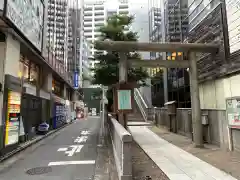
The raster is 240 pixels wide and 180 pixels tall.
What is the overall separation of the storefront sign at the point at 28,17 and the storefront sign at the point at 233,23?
29.9 feet

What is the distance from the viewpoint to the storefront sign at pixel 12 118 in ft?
29.5

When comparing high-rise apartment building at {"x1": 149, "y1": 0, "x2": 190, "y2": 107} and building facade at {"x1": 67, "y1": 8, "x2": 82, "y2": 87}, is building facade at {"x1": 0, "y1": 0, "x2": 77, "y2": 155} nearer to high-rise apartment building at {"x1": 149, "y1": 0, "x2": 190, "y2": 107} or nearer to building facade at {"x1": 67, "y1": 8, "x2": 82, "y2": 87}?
high-rise apartment building at {"x1": 149, "y1": 0, "x2": 190, "y2": 107}

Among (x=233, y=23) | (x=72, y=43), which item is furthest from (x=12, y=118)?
(x=72, y=43)

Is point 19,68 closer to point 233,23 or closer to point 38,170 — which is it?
point 38,170

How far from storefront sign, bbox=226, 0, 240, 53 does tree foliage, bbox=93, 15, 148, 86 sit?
21.9 ft

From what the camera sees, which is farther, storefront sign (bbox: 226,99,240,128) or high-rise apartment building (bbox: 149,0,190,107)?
high-rise apartment building (bbox: 149,0,190,107)

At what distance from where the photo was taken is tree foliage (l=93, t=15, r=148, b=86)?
1373 centimetres

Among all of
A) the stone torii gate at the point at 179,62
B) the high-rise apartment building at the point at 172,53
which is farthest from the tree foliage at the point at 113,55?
the stone torii gate at the point at 179,62

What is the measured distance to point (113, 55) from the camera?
14.2 m

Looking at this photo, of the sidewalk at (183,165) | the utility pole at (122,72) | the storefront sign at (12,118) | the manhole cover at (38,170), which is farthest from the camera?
the utility pole at (122,72)

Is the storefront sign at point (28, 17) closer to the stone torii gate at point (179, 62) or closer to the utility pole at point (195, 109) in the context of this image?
the stone torii gate at point (179, 62)

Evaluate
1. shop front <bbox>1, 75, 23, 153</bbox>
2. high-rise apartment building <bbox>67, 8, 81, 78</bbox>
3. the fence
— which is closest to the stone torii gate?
the fence

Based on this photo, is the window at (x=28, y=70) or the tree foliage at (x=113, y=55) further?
the tree foliage at (x=113, y=55)

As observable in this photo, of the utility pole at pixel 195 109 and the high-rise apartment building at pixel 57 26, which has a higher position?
the high-rise apartment building at pixel 57 26
